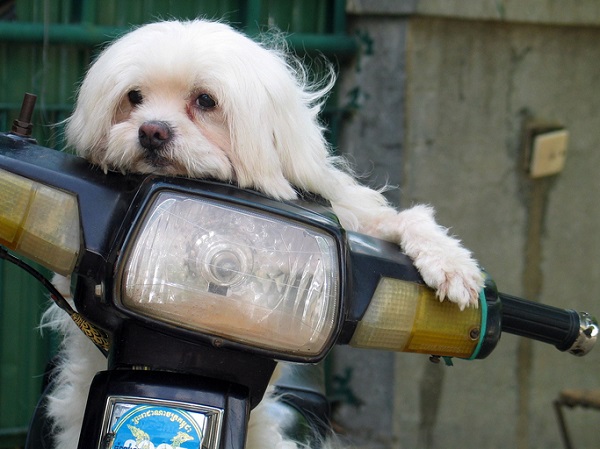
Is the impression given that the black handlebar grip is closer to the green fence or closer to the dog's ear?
the dog's ear

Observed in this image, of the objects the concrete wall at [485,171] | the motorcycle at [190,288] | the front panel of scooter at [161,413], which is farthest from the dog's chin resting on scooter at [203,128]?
the concrete wall at [485,171]

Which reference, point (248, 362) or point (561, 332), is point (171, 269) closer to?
point (248, 362)

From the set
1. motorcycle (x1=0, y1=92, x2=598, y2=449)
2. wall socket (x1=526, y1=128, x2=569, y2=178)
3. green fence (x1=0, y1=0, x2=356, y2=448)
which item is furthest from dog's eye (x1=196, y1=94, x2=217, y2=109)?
wall socket (x1=526, y1=128, x2=569, y2=178)

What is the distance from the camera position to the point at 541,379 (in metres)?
4.91

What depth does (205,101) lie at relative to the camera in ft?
6.85

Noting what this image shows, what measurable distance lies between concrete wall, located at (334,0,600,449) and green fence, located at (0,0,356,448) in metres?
0.37

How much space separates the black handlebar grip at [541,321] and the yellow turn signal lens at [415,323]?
0.12 metres

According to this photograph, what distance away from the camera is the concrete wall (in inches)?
175

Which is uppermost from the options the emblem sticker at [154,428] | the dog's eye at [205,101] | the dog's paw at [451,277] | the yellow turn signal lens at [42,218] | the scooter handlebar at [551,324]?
the dog's eye at [205,101]

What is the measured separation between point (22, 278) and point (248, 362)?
2827 mm

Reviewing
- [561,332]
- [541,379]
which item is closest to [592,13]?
[541,379]

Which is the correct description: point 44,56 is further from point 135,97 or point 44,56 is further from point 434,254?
point 434,254

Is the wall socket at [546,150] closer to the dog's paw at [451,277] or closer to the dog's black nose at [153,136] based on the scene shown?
the dog's paw at [451,277]

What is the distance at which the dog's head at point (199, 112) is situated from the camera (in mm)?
A: 1939
